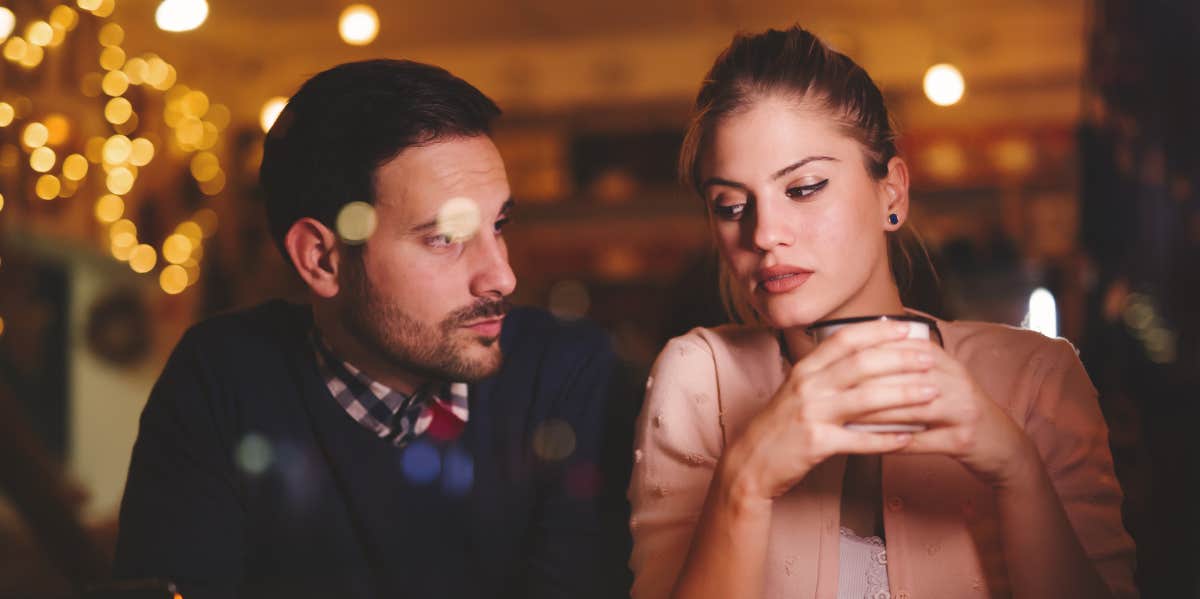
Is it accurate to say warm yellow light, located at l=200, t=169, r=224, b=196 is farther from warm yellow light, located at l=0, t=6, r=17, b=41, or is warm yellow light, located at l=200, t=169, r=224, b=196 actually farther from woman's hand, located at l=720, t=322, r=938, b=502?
woman's hand, located at l=720, t=322, r=938, b=502

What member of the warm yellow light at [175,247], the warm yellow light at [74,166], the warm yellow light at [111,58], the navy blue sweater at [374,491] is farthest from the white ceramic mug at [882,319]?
the warm yellow light at [175,247]

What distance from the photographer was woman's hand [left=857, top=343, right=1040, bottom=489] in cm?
104

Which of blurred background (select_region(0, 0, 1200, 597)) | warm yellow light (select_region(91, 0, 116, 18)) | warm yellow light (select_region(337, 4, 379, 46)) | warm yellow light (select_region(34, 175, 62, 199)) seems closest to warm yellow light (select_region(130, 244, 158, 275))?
blurred background (select_region(0, 0, 1200, 597))

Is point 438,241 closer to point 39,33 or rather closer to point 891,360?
point 891,360

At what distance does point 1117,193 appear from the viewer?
2648mm

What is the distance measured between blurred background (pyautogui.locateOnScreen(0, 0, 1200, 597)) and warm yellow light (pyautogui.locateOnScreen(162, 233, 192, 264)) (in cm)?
1

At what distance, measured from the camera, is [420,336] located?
157cm

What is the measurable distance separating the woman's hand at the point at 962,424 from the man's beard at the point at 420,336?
2.28 feet

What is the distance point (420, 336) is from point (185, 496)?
44 centimetres

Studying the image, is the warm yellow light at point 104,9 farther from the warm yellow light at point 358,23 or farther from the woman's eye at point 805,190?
the woman's eye at point 805,190

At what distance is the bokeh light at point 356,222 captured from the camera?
5.29 feet

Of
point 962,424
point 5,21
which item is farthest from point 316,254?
point 5,21

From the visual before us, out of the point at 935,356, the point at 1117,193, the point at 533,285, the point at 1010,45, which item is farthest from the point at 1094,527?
the point at 1010,45

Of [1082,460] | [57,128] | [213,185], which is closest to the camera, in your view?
[1082,460]
